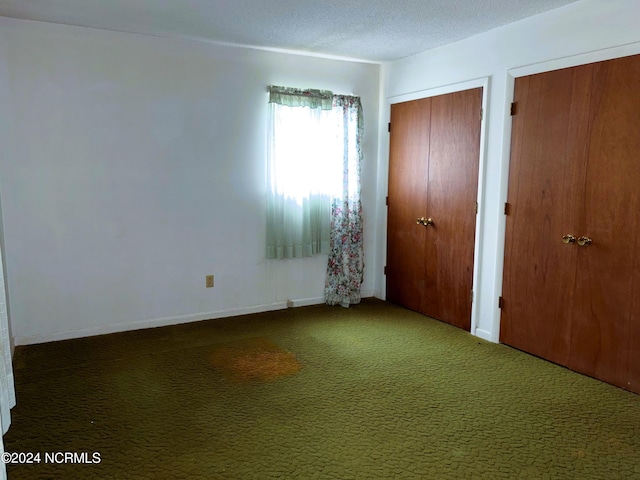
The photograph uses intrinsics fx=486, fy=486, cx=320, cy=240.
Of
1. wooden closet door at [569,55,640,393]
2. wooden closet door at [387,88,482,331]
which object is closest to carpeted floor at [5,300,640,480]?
wooden closet door at [569,55,640,393]

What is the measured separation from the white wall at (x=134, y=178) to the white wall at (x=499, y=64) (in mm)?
995

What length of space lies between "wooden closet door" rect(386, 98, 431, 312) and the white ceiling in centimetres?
76

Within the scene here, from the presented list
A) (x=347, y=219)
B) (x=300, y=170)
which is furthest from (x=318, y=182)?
(x=347, y=219)

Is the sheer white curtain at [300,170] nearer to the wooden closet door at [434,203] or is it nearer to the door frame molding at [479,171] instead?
the wooden closet door at [434,203]

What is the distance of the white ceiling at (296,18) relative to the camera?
3158 mm

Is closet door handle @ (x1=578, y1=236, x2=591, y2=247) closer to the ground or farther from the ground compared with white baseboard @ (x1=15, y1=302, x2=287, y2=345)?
farther from the ground

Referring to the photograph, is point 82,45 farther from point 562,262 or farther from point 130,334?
point 562,262

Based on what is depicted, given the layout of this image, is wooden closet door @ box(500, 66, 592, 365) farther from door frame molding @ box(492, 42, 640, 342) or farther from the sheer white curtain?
the sheer white curtain

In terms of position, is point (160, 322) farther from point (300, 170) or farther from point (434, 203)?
point (434, 203)

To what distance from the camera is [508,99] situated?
144 inches

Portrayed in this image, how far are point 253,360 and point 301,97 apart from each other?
243 cm

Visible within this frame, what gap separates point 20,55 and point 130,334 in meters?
2.24

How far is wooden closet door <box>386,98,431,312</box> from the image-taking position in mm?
4523

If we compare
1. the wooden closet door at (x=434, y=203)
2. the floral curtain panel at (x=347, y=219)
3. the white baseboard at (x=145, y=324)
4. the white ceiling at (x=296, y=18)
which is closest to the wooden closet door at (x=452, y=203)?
the wooden closet door at (x=434, y=203)
